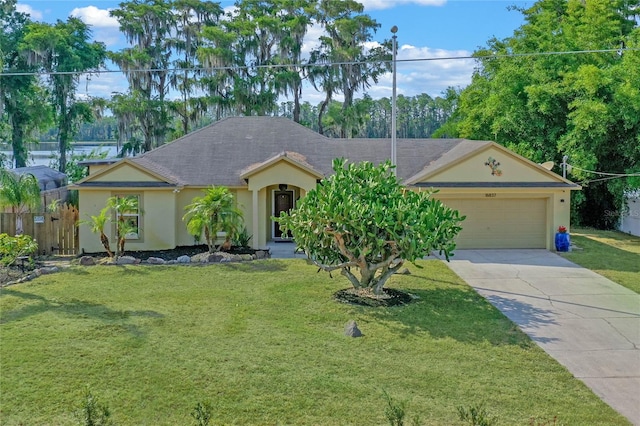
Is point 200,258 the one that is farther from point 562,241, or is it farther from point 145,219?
point 562,241

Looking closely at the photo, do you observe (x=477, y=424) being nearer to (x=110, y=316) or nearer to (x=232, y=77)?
(x=110, y=316)

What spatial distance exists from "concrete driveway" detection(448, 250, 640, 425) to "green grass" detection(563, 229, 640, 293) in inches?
18.5

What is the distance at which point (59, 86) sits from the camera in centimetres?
3394

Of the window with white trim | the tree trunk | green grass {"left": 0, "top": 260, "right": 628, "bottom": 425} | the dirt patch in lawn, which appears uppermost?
the tree trunk

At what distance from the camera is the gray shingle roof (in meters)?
19.4

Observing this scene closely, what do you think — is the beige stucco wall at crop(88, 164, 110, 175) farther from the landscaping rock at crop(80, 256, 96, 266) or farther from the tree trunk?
the tree trunk

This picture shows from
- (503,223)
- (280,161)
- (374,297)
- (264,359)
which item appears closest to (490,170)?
(503,223)

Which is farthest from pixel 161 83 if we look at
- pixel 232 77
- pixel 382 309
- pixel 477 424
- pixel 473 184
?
pixel 477 424

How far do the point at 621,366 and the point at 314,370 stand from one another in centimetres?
469

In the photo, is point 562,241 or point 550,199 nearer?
point 562,241

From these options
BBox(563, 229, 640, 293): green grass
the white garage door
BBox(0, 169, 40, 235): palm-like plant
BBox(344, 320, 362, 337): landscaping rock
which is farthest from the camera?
the white garage door

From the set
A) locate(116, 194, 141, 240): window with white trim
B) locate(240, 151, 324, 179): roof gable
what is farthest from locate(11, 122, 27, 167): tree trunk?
locate(240, 151, 324, 179): roof gable

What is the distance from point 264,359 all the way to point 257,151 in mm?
13610

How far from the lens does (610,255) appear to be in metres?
17.9
